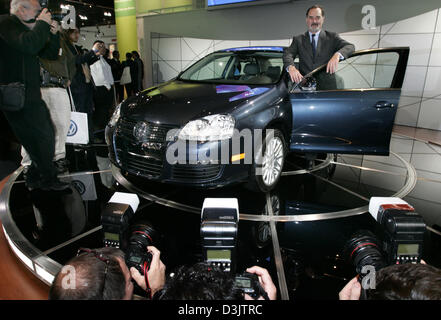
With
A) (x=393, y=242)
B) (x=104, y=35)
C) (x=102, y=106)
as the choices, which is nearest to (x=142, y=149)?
(x=393, y=242)

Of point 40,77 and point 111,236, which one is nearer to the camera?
point 111,236

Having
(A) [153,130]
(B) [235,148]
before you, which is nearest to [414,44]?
(B) [235,148]

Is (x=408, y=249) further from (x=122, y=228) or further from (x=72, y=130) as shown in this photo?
(x=72, y=130)

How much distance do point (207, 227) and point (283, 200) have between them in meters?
1.33

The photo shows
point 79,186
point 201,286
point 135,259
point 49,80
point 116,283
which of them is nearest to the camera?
point 201,286

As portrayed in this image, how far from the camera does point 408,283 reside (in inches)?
27.5

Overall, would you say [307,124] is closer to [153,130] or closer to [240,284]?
[153,130]

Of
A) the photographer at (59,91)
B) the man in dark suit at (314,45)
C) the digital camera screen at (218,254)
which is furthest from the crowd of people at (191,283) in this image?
the photographer at (59,91)

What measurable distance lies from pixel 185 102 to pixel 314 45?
1543 mm

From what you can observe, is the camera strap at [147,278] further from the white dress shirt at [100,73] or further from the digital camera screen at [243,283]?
the white dress shirt at [100,73]

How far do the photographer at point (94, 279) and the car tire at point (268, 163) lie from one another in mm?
1438

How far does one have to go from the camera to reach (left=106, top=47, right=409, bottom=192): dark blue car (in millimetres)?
2061

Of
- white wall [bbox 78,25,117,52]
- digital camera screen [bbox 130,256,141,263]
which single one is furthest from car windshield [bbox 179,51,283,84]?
white wall [bbox 78,25,117,52]

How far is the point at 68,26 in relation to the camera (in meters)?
3.37
